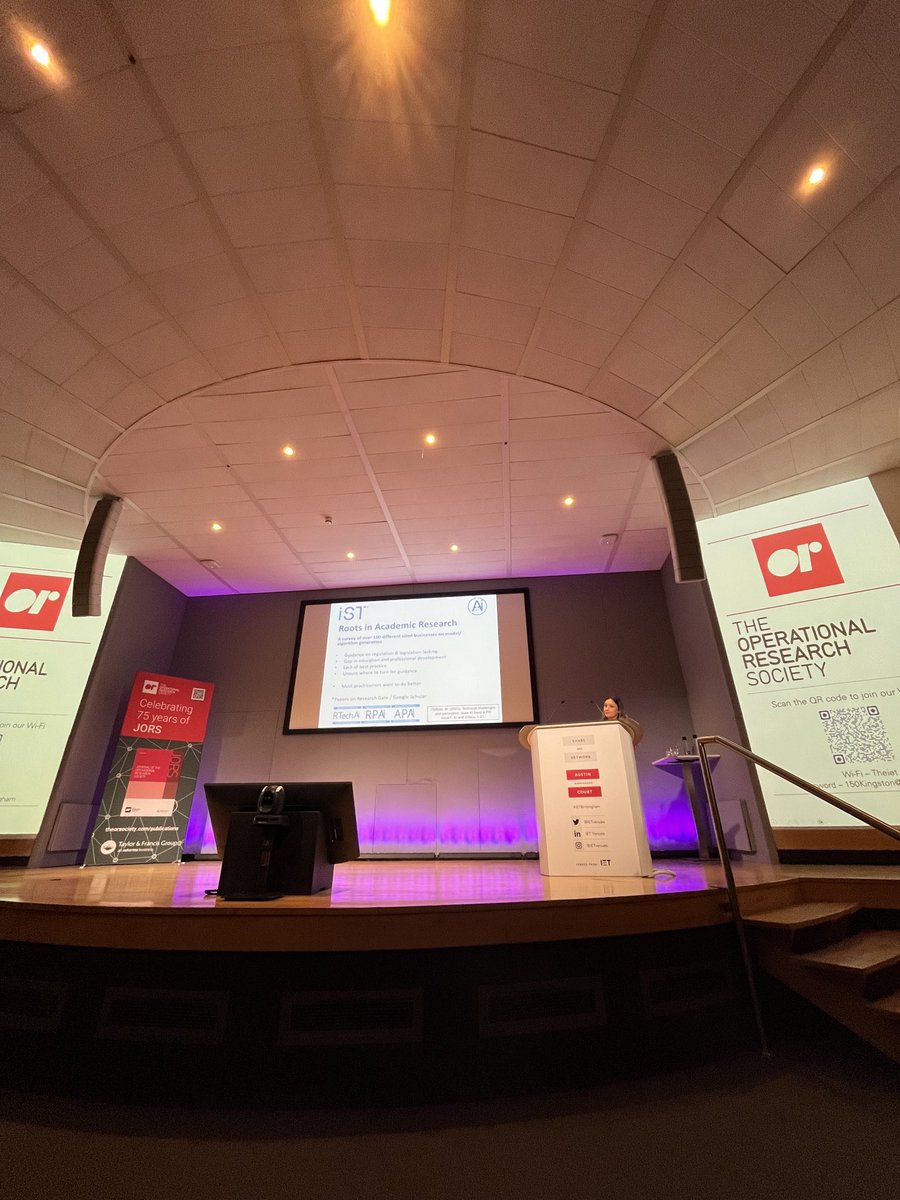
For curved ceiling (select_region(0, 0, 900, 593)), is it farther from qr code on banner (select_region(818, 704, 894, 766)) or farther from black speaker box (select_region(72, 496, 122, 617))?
qr code on banner (select_region(818, 704, 894, 766))

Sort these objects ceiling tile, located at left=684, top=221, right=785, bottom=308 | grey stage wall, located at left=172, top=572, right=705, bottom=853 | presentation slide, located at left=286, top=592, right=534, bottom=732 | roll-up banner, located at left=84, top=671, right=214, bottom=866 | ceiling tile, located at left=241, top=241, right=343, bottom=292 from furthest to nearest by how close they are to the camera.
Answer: presentation slide, located at left=286, top=592, right=534, bottom=732
grey stage wall, located at left=172, top=572, right=705, bottom=853
roll-up banner, located at left=84, top=671, right=214, bottom=866
ceiling tile, located at left=241, top=241, right=343, bottom=292
ceiling tile, located at left=684, top=221, right=785, bottom=308

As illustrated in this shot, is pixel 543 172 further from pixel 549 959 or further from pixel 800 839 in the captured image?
pixel 800 839

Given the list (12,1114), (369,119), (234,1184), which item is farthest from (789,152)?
(12,1114)

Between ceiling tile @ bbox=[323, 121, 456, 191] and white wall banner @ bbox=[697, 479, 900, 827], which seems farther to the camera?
white wall banner @ bbox=[697, 479, 900, 827]

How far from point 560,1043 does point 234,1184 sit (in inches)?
44.6

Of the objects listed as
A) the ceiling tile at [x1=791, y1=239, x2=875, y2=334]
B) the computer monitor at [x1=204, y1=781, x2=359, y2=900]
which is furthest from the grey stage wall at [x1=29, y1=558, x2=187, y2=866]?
the ceiling tile at [x1=791, y1=239, x2=875, y2=334]

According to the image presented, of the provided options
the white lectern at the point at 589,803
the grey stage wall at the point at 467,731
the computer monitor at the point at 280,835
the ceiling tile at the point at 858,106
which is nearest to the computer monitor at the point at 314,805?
the computer monitor at the point at 280,835

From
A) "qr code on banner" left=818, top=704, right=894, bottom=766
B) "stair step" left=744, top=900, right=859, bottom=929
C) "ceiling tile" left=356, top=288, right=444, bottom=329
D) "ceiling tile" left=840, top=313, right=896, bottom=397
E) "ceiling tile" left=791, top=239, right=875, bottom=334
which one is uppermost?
"ceiling tile" left=356, top=288, right=444, bottom=329

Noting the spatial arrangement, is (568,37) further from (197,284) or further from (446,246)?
(197,284)

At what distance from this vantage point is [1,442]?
4484 mm

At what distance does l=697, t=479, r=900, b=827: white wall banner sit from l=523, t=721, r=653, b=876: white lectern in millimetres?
2417

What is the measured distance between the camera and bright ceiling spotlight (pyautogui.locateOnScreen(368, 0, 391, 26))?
7.64 feet

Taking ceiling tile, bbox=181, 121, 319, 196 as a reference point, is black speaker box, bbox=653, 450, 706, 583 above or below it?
below

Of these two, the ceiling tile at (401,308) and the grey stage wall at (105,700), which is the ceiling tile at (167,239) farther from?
the grey stage wall at (105,700)
